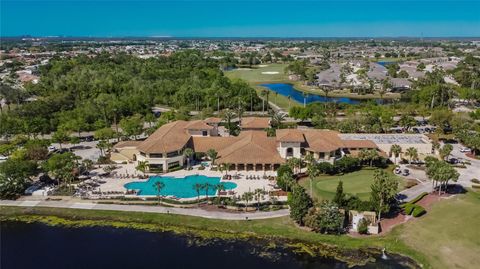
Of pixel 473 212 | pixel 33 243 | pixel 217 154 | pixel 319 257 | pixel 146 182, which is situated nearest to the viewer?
pixel 319 257

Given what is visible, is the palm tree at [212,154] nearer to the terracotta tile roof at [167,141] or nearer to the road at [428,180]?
the terracotta tile roof at [167,141]

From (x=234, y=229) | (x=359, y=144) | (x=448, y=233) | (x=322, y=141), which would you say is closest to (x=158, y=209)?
(x=234, y=229)

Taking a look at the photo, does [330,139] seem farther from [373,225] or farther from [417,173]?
[373,225]

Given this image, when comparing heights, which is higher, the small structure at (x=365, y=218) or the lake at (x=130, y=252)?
the small structure at (x=365, y=218)

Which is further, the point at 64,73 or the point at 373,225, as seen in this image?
the point at 64,73

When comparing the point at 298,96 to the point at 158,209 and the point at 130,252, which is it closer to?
the point at 158,209

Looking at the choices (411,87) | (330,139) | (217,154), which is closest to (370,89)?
(411,87)

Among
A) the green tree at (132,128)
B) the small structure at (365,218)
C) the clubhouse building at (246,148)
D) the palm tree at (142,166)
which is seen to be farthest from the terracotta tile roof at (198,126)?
the small structure at (365,218)
